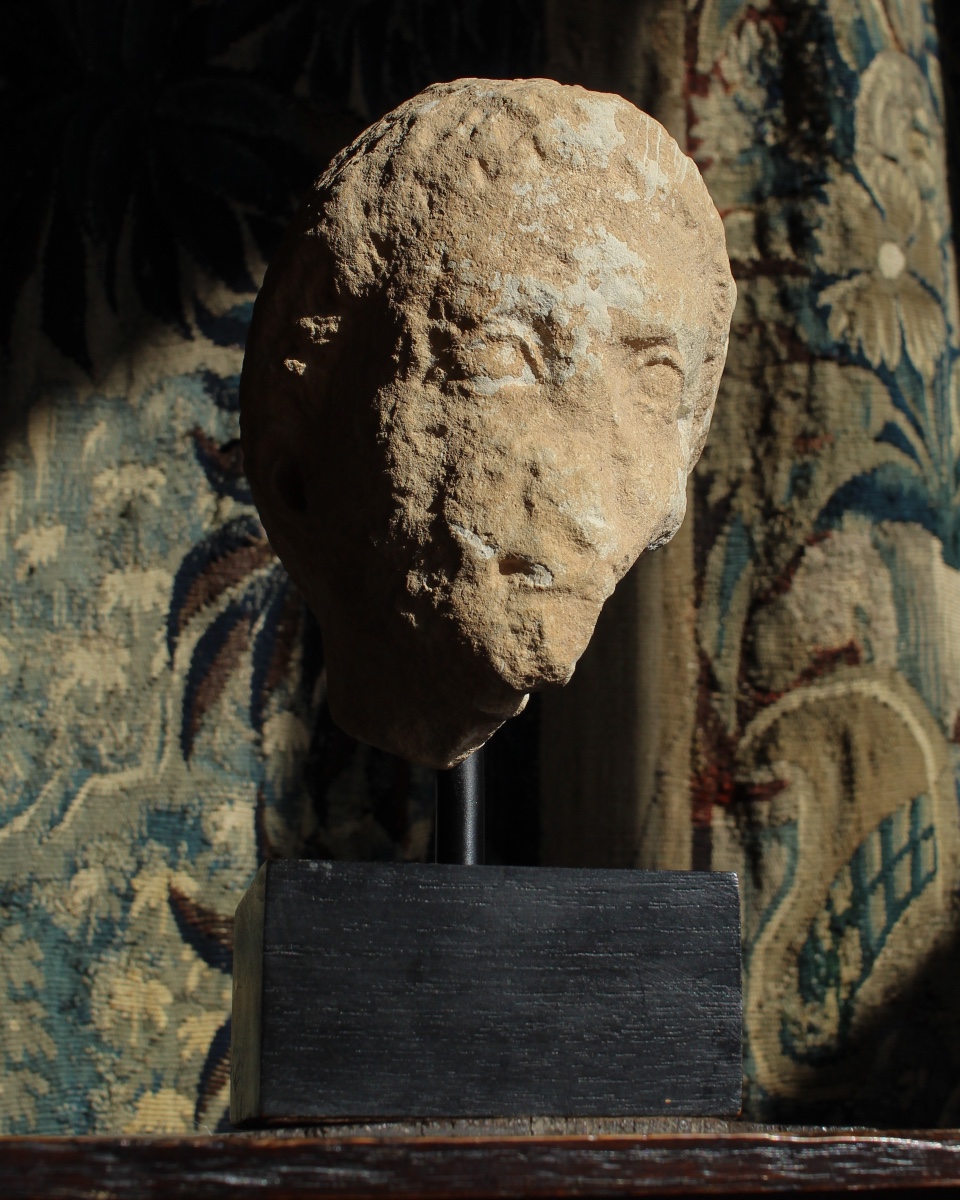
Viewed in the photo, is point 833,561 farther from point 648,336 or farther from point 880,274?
point 648,336

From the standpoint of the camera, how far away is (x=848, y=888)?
6.70 feet

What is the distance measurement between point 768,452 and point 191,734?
958 millimetres

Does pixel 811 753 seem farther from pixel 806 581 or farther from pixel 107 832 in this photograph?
pixel 107 832

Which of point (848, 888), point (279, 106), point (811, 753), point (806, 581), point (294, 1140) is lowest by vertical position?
point (294, 1140)

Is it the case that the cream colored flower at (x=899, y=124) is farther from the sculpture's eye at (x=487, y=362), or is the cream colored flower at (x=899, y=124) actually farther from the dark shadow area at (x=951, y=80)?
the sculpture's eye at (x=487, y=362)

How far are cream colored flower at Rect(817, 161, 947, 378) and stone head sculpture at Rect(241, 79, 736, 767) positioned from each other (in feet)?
2.68

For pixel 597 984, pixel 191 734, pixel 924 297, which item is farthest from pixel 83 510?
pixel 924 297

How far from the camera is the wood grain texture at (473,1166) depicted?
1023 millimetres

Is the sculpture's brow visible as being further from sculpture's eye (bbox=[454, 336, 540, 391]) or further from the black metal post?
the black metal post

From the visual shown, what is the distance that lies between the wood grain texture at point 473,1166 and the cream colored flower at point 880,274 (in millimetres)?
1335

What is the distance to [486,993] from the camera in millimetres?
1306

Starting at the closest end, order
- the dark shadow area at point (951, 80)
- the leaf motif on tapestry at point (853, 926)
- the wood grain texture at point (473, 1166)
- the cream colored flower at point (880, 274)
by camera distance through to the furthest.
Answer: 1. the wood grain texture at point (473, 1166)
2. the leaf motif on tapestry at point (853, 926)
3. the cream colored flower at point (880, 274)
4. the dark shadow area at point (951, 80)

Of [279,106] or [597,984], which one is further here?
[279,106]

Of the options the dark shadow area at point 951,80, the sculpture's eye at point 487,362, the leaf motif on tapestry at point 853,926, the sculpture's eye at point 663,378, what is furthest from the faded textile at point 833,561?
the sculpture's eye at point 487,362
